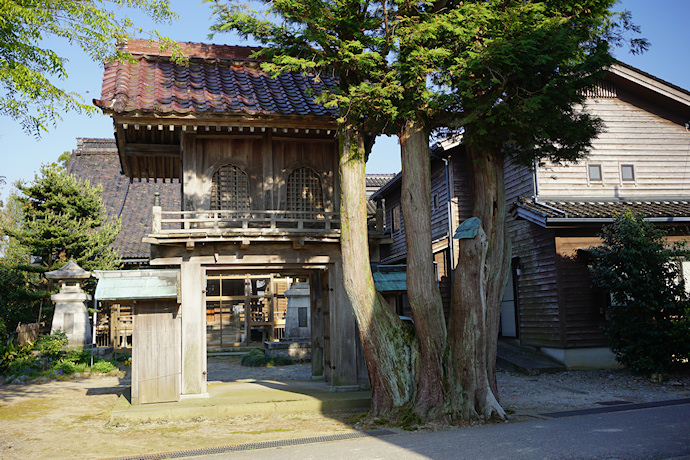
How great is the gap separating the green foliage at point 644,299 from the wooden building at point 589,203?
1526mm

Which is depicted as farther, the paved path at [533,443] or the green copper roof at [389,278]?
the green copper roof at [389,278]

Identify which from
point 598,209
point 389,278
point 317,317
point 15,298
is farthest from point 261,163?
point 15,298

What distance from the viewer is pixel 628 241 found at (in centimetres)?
1387

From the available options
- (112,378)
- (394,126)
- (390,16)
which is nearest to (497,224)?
(394,126)

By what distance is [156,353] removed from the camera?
11.4 meters

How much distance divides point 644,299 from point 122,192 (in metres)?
27.0

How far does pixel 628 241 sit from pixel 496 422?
23.0ft

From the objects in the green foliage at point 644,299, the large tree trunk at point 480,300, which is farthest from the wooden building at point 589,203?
the large tree trunk at point 480,300

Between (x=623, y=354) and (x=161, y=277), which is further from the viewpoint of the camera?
(x=623, y=354)

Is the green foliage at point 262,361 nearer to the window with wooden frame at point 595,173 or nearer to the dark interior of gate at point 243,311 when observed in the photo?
the dark interior of gate at point 243,311

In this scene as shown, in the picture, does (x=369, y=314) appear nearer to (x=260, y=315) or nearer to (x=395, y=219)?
(x=395, y=219)

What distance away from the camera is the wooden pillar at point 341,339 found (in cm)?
1220

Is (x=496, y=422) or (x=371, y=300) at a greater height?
(x=371, y=300)

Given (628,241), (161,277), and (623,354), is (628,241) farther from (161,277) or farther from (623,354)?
(161,277)
